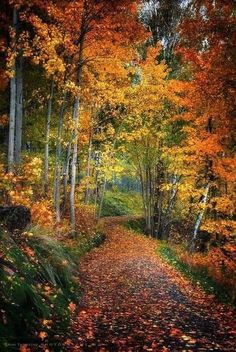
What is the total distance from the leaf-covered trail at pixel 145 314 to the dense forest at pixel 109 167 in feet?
0.15

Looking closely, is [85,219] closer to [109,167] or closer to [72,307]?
[109,167]

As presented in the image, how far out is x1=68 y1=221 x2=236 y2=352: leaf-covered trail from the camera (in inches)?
248

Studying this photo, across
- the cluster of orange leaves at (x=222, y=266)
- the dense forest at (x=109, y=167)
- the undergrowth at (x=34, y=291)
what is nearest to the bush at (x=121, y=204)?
the dense forest at (x=109, y=167)

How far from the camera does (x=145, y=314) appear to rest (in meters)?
8.02

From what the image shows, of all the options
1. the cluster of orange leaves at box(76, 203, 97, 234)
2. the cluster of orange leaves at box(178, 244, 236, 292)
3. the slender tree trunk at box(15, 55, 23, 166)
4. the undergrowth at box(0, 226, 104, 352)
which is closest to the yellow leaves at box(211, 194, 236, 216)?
the cluster of orange leaves at box(178, 244, 236, 292)

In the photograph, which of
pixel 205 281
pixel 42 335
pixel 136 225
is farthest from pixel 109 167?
pixel 42 335

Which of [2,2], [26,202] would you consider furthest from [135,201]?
[26,202]

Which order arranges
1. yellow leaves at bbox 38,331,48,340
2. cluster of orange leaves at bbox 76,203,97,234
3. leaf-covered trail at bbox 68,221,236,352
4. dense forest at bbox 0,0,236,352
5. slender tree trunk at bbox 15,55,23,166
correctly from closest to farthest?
1. yellow leaves at bbox 38,331,48,340
2. leaf-covered trail at bbox 68,221,236,352
3. dense forest at bbox 0,0,236,352
4. slender tree trunk at bbox 15,55,23,166
5. cluster of orange leaves at bbox 76,203,97,234

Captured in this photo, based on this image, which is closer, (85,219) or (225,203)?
(225,203)

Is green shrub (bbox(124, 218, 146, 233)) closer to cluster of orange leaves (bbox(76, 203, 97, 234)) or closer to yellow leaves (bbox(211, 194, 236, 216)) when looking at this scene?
cluster of orange leaves (bbox(76, 203, 97, 234))

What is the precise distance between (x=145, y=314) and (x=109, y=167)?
12161 mm

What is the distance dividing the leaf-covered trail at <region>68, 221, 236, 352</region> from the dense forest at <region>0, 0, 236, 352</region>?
1.8 inches

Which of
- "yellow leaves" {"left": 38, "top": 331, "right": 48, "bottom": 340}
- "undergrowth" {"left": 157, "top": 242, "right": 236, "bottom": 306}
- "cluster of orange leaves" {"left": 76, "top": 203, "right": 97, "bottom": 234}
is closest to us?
"yellow leaves" {"left": 38, "top": 331, "right": 48, "bottom": 340}

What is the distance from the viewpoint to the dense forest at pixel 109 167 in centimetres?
664
